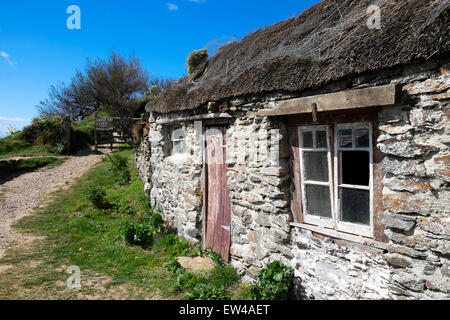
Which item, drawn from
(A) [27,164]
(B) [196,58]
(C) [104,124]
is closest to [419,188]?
(B) [196,58]

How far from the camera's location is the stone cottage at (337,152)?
2.49 meters

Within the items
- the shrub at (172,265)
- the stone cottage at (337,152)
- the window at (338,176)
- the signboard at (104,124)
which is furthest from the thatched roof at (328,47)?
the signboard at (104,124)

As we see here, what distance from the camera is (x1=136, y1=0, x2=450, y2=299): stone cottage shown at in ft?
8.18

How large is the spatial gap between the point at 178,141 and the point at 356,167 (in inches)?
159

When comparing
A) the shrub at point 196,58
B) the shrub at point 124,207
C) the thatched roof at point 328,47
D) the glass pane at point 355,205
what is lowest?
the shrub at point 124,207

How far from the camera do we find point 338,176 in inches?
129

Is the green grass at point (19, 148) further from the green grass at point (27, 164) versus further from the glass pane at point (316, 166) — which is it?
the glass pane at point (316, 166)

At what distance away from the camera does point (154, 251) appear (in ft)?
18.5

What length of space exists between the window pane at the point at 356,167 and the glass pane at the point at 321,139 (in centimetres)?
24

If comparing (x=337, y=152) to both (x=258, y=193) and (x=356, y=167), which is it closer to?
(x=356, y=167)

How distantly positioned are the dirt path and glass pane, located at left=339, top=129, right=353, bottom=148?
649 centimetres

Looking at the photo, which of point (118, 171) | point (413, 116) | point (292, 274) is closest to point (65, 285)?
point (292, 274)

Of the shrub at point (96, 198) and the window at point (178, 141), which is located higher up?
the window at point (178, 141)

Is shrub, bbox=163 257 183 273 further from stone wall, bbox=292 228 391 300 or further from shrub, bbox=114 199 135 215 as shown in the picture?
shrub, bbox=114 199 135 215
